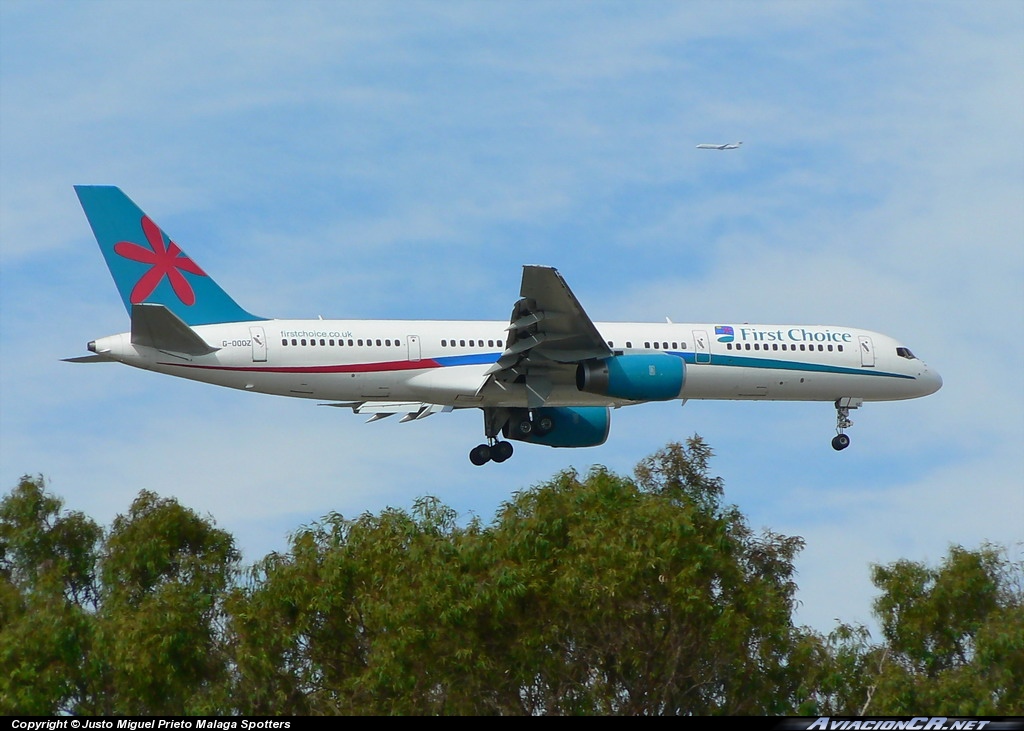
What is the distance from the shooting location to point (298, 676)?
3738cm

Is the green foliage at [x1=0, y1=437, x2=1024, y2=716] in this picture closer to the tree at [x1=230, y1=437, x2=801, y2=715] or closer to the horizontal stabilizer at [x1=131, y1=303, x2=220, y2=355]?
the tree at [x1=230, y1=437, x2=801, y2=715]

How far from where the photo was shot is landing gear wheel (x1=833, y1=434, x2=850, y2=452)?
4741cm

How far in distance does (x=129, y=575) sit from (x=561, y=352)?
42.8 feet

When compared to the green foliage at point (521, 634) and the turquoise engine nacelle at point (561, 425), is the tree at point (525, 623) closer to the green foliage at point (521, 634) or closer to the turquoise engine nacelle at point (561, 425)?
the green foliage at point (521, 634)

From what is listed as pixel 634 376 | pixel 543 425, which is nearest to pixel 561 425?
pixel 543 425

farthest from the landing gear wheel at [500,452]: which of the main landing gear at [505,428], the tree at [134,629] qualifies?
the tree at [134,629]

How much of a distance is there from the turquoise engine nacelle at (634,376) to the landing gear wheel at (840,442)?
7.39 meters

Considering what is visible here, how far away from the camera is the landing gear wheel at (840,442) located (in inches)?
1866

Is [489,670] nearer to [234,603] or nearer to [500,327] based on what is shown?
[234,603]

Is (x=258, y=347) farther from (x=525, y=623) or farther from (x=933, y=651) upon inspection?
(x=933, y=651)

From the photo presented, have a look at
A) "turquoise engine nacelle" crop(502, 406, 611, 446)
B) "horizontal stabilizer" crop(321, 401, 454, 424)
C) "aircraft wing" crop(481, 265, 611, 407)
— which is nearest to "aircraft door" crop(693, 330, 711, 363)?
"turquoise engine nacelle" crop(502, 406, 611, 446)

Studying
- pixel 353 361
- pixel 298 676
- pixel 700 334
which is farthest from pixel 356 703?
pixel 700 334

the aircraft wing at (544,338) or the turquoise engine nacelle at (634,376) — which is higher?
the aircraft wing at (544,338)

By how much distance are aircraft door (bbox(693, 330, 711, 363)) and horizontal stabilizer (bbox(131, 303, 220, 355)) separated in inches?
517
